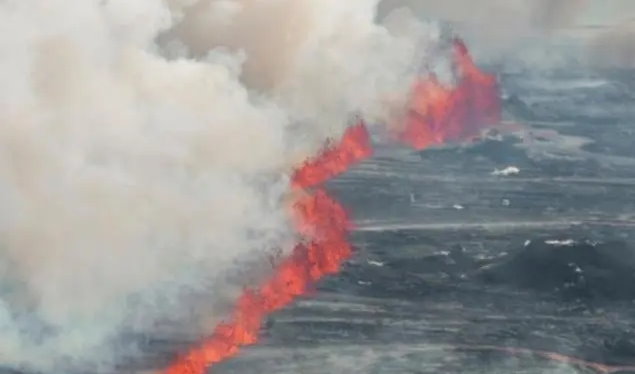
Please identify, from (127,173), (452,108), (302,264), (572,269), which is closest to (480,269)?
(572,269)

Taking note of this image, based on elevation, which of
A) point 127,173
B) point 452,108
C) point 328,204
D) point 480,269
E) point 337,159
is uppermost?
point 452,108

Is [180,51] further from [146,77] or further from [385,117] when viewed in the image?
[385,117]

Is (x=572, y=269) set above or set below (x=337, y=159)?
below

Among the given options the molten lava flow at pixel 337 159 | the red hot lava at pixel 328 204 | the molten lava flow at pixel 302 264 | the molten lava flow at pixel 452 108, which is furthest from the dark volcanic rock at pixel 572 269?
the molten lava flow at pixel 452 108

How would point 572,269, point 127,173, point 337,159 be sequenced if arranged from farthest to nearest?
point 337,159 → point 572,269 → point 127,173

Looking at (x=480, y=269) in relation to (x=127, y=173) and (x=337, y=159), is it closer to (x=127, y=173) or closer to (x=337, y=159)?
(x=337, y=159)

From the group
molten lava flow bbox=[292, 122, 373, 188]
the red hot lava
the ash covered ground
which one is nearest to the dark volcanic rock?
the ash covered ground
